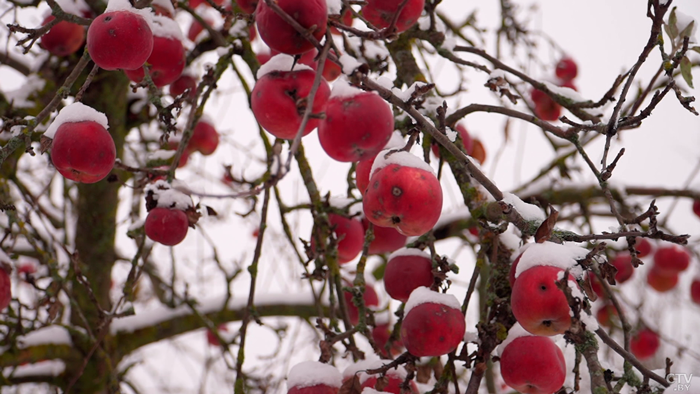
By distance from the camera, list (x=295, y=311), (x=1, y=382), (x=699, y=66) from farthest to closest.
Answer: (x=295, y=311)
(x=699, y=66)
(x=1, y=382)

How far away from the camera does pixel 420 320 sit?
130 centimetres

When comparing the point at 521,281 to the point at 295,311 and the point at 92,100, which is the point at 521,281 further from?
the point at 92,100

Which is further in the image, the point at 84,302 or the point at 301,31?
the point at 84,302

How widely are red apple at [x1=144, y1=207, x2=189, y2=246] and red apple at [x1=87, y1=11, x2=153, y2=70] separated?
17.0 inches

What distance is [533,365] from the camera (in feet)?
4.19

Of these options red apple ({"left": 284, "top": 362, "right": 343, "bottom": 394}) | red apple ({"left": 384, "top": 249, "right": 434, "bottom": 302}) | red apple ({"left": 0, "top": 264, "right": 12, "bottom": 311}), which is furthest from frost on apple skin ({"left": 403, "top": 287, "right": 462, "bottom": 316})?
red apple ({"left": 0, "top": 264, "right": 12, "bottom": 311})

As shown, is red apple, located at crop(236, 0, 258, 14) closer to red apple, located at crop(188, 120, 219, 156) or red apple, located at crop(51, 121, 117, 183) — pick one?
red apple, located at crop(51, 121, 117, 183)

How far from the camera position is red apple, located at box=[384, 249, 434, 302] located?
1.55 m

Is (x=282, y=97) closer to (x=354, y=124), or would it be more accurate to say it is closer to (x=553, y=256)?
(x=354, y=124)

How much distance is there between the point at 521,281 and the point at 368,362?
19.4 inches

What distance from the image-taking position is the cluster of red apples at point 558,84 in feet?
9.23

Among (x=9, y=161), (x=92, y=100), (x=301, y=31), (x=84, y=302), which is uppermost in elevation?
(x=92, y=100)

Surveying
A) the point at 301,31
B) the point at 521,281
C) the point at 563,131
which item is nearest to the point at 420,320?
the point at 521,281

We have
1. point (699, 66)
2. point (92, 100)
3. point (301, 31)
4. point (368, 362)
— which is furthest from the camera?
point (92, 100)
